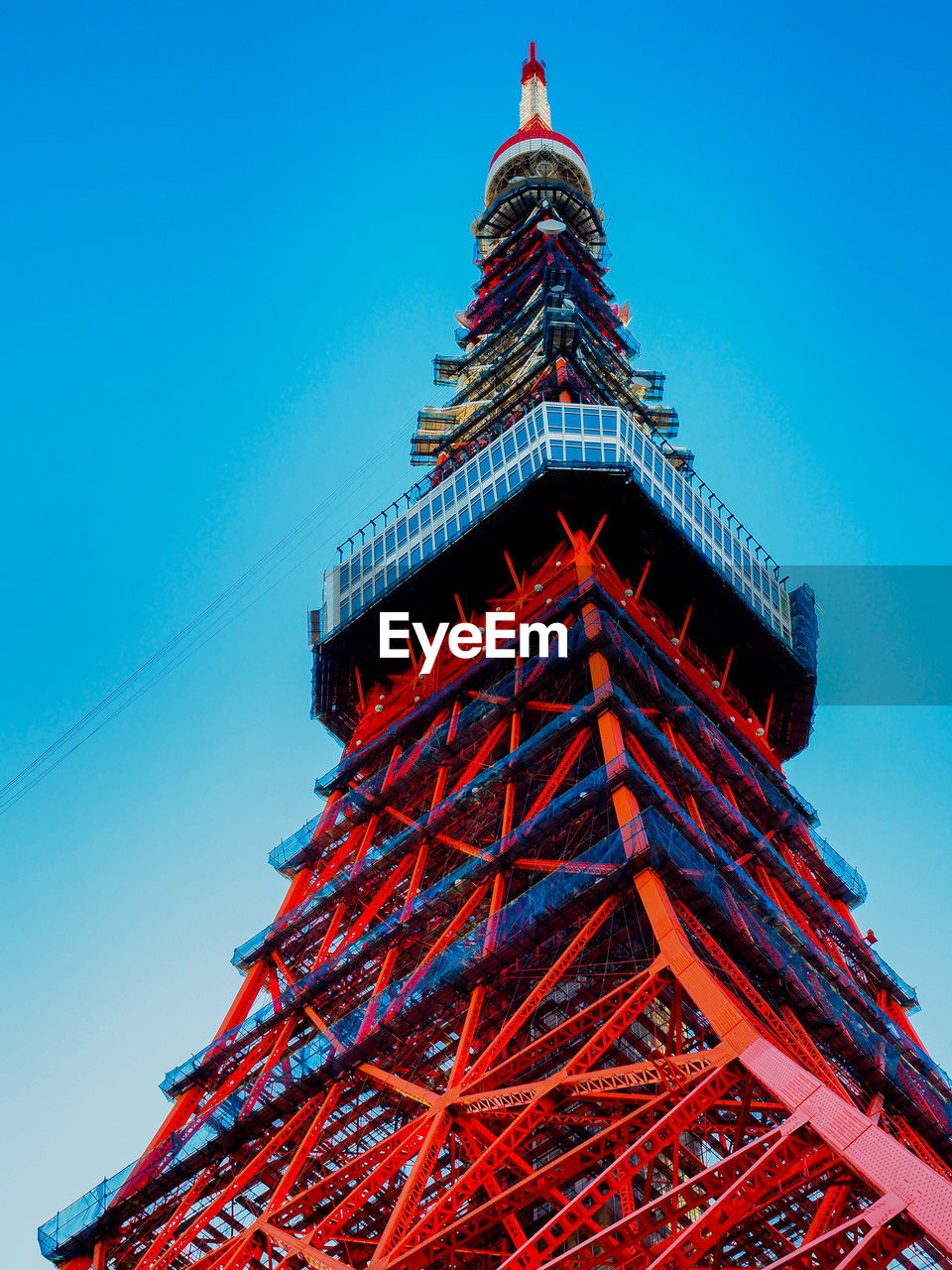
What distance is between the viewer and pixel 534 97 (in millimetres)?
97562

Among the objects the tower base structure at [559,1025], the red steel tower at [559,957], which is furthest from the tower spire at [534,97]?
the tower base structure at [559,1025]

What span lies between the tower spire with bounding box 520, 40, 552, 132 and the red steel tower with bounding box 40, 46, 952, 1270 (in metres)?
36.2

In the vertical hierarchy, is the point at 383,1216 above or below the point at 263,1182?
below

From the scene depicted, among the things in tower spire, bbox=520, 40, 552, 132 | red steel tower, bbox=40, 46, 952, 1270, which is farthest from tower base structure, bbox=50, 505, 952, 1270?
tower spire, bbox=520, 40, 552, 132

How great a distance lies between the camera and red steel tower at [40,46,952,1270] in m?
24.0

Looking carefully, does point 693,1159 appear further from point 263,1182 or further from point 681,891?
point 263,1182

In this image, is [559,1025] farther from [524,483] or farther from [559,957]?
[524,483]

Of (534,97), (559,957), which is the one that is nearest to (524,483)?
(559,957)

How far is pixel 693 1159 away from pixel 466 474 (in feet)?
95.2

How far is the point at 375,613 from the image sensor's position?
175 feet

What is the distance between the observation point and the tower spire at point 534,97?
93.3m

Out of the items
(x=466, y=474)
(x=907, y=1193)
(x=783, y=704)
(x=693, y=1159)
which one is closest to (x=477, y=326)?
(x=466, y=474)

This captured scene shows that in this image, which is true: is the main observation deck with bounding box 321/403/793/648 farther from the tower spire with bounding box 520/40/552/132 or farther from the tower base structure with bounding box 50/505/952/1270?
the tower spire with bounding box 520/40/552/132

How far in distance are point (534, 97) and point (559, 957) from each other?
79.0m
